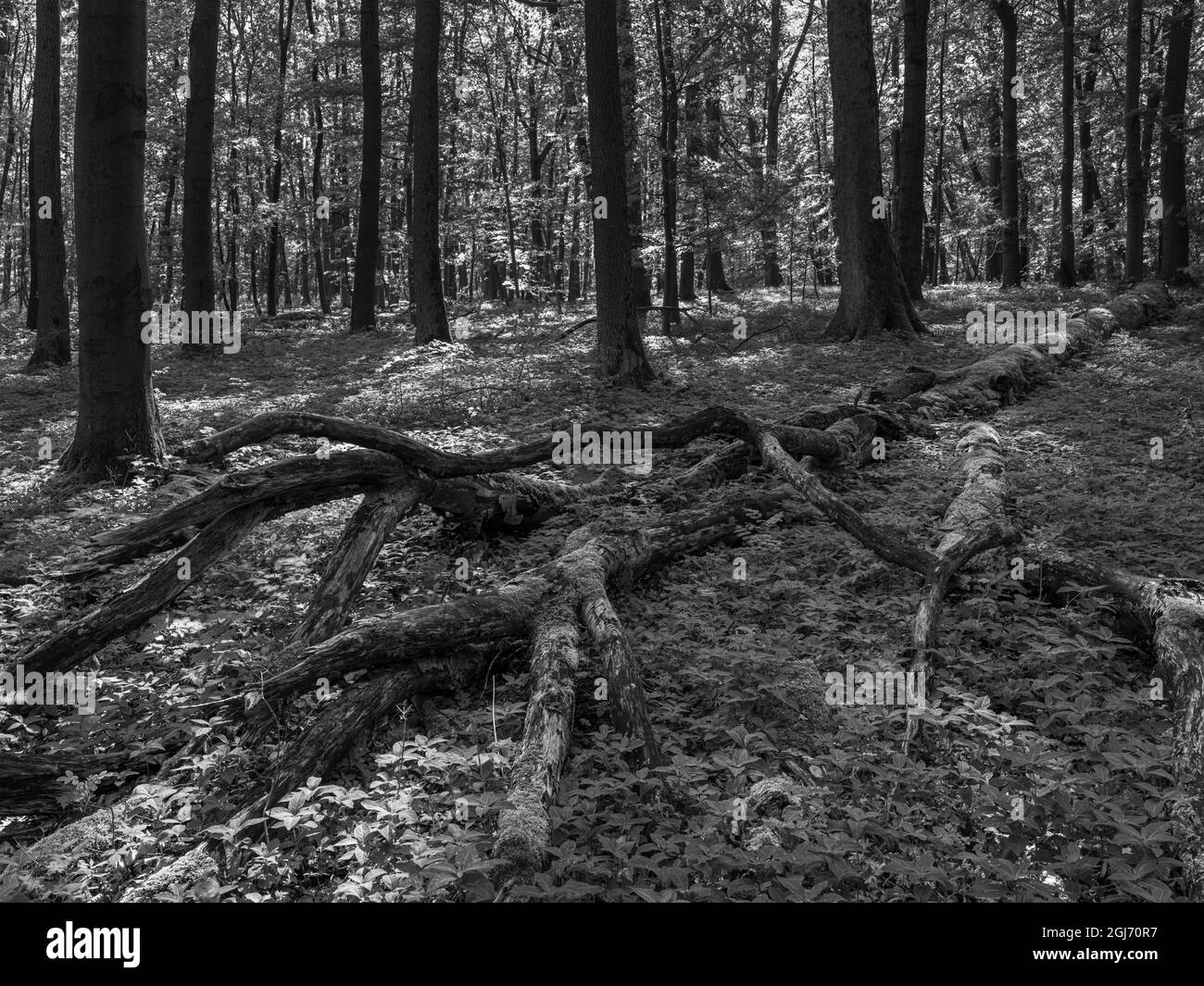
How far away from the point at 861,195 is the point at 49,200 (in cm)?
1556

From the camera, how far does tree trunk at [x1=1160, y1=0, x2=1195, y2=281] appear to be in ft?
57.0

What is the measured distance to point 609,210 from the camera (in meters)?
12.0

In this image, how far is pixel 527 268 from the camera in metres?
30.5

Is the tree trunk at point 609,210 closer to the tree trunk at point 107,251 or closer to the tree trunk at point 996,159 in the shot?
the tree trunk at point 107,251

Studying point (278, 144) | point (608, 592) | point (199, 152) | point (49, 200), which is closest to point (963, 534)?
point (608, 592)

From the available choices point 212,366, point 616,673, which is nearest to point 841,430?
point 616,673

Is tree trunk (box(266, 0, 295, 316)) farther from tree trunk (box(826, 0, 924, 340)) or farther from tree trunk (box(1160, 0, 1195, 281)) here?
tree trunk (box(1160, 0, 1195, 281))

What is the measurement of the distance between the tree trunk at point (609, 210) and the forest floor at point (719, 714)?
2.62 meters

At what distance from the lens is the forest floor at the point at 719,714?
9.70 ft

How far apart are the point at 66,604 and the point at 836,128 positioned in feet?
Answer: 49.9

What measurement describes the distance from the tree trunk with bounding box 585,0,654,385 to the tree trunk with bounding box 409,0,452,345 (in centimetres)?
596

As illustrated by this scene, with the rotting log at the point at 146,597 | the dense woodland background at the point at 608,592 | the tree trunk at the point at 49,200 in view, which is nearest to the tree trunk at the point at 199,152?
the dense woodland background at the point at 608,592
